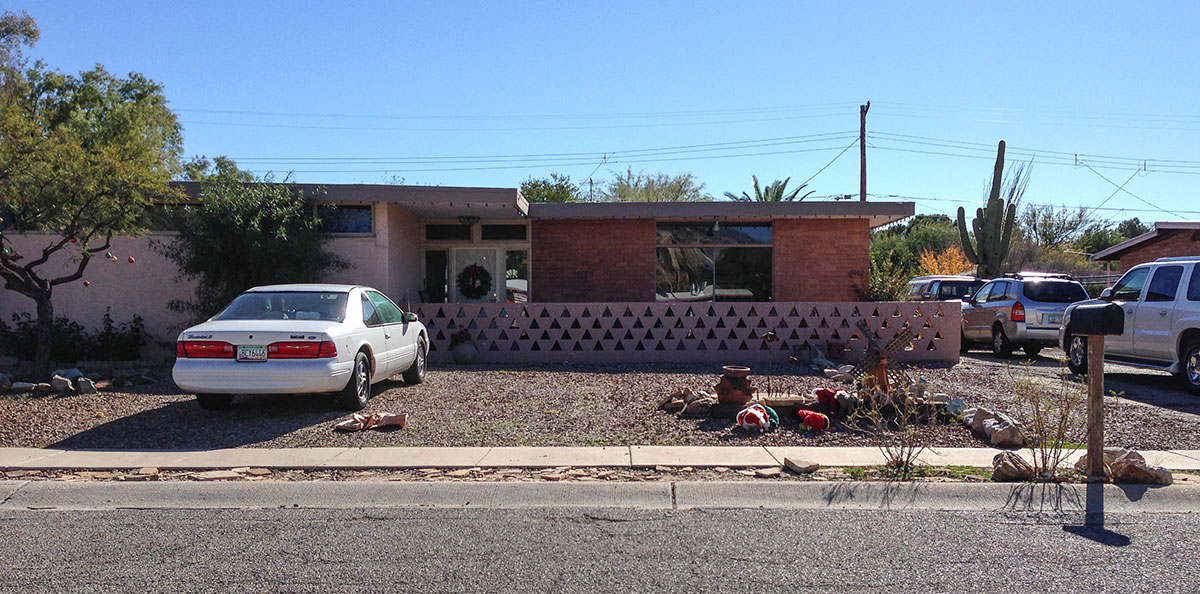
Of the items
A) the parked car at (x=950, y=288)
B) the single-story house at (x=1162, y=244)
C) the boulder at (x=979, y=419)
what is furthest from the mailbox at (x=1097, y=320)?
the single-story house at (x=1162, y=244)

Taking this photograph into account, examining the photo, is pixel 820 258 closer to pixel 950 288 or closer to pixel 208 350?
pixel 950 288

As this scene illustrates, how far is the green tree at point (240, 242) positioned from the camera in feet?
42.3

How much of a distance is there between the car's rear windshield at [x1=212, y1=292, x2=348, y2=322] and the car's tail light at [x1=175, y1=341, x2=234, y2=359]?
24.9 inches

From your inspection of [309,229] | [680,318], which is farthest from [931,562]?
[309,229]

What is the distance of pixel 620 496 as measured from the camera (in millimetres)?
6328

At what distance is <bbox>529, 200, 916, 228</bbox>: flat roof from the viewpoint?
15.9 meters

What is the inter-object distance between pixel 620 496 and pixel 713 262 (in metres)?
11.6

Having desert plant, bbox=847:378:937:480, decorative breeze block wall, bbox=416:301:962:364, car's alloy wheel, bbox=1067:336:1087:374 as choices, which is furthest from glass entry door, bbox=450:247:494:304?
car's alloy wheel, bbox=1067:336:1087:374

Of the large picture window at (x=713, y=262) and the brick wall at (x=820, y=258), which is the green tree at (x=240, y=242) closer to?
the large picture window at (x=713, y=262)

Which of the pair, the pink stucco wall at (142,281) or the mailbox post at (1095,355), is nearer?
the mailbox post at (1095,355)

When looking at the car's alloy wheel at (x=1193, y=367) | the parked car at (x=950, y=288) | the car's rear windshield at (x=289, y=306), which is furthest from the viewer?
the parked car at (x=950, y=288)

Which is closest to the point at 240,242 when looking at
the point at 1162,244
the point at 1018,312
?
the point at 1018,312

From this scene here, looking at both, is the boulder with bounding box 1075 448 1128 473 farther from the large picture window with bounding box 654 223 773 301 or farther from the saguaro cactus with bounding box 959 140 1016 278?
the saguaro cactus with bounding box 959 140 1016 278

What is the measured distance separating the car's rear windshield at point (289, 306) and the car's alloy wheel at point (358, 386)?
55cm
